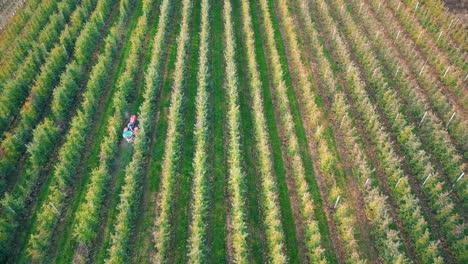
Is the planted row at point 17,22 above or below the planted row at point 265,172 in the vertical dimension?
above

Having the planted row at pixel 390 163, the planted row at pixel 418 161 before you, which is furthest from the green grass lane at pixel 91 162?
the planted row at pixel 418 161

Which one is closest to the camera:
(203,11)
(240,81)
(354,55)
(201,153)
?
(201,153)

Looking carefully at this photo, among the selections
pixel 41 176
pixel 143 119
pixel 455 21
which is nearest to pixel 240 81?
pixel 143 119

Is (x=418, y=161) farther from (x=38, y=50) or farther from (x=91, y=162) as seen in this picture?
(x=38, y=50)

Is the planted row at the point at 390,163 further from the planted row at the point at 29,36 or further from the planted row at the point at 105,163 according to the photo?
the planted row at the point at 29,36

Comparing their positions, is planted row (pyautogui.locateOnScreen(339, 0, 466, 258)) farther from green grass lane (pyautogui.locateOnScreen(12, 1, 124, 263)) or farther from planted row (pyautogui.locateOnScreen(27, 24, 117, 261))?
green grass lane (pyautogui.locateOnScreen(12, 1, 124, 263))

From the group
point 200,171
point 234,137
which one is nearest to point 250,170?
point 234,137

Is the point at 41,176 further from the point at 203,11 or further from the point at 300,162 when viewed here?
the point at 203,11
